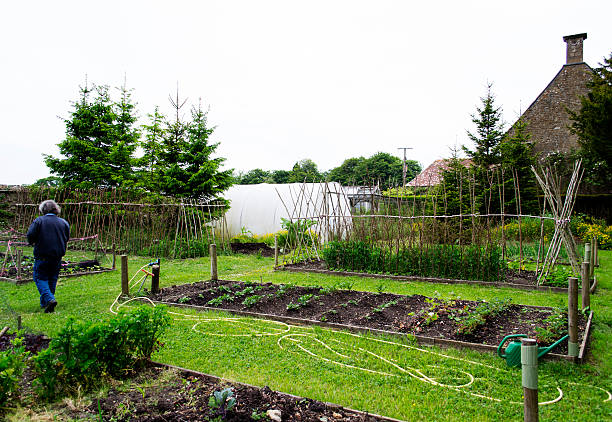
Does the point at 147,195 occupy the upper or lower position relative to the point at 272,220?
upper

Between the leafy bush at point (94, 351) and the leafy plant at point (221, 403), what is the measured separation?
3.47 feet

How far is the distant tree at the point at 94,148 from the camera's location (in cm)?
1812

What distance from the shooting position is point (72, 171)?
1862cm

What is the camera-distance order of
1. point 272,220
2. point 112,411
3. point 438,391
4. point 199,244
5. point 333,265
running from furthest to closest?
1. point 272,220
2. point 199,244
3. point 333,265
4. point 438,391
5. point 112,411

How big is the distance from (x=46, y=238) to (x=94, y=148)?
13.7 meters

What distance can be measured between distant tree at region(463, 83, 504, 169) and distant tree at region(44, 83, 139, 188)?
53.3 ft

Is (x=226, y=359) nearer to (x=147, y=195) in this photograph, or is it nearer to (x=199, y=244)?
(x=199, y=244)

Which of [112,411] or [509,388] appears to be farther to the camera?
[509,388]

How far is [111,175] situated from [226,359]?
54.0ft

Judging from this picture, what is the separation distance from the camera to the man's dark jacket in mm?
6223

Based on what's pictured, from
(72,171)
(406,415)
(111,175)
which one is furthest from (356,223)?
(72,171)

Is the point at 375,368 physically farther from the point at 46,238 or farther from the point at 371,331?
the point at 46,238

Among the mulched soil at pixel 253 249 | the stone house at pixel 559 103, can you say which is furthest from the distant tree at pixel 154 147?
the stone house at pixel 559 103

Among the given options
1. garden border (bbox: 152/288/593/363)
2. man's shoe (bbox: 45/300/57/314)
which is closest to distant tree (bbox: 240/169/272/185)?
man's shoe (bbox: 45/300/57/314)
